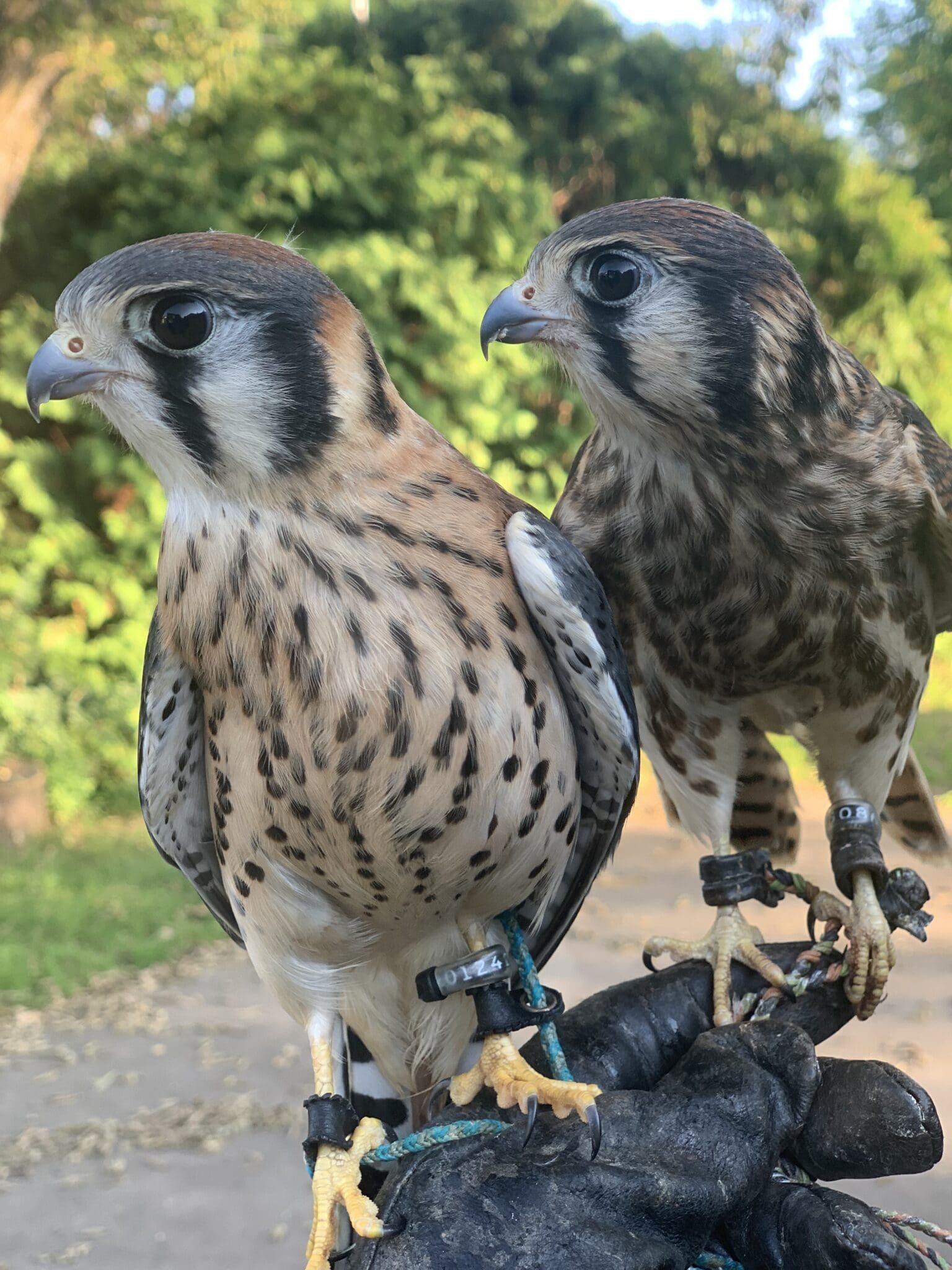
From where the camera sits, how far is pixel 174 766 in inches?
61.1

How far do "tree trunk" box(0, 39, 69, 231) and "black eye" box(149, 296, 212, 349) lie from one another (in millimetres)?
5328

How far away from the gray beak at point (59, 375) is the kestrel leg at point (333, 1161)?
0.95 metres

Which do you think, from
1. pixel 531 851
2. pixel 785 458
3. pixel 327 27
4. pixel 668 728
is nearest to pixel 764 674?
pixel 668 728

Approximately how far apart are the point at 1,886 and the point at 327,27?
6.23 metres

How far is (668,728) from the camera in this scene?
1.75m

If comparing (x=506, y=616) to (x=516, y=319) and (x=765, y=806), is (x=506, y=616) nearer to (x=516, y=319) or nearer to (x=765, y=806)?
(x=516, y=319)

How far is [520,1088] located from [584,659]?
556 millimetres

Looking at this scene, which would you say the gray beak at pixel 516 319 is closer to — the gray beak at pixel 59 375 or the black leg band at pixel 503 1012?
the gray beak at pixel 59 375

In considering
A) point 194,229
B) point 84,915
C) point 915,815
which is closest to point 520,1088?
point 915,815

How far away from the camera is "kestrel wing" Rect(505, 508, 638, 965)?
4.50 feet

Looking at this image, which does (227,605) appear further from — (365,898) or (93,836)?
(93,836)

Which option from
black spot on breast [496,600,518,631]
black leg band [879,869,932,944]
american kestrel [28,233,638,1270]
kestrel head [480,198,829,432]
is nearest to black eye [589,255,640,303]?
kestrel head [480,198,829,432]

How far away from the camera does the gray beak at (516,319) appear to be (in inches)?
58.9

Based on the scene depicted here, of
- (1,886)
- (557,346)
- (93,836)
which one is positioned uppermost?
(93,836)
